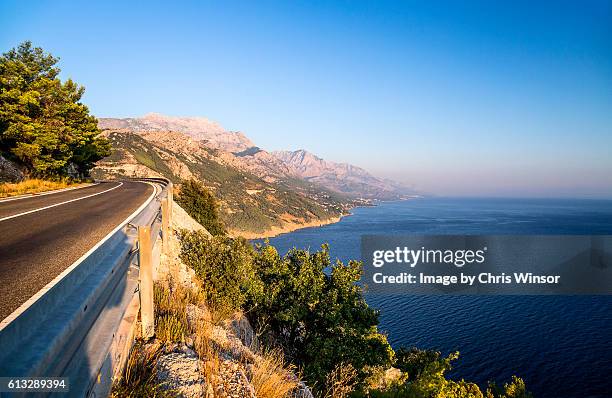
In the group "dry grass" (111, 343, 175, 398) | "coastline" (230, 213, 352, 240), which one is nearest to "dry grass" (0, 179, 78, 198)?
"dry grass" (111, 343, 175, 398)

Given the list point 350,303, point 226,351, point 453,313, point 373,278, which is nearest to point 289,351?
point 350,303

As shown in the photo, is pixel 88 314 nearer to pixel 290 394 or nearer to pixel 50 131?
pixel 290 394

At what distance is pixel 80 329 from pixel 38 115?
105ft

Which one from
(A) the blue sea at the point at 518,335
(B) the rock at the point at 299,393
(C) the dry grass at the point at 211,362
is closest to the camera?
(C) the dry grass at the point at 211,362

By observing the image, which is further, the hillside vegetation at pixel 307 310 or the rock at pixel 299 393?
the hillside vegetation at pixel 307 310

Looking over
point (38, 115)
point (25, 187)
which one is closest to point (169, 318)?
point (25, 187)

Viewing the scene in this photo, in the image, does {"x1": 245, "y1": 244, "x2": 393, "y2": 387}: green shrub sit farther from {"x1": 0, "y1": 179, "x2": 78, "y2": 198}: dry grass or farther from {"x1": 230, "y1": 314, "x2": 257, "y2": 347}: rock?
{"x1": 0, "y1": 179, "x2": 78, "y2": 198}: dry grass

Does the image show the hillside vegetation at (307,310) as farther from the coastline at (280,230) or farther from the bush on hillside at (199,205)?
the coastline at (280,230)

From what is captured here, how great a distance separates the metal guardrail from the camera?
170cm

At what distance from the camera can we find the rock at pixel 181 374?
397cm

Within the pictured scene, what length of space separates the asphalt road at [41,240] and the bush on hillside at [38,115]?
1407cm

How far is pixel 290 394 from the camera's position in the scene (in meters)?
5.47

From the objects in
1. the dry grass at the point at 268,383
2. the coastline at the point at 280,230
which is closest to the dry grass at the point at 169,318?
the dry grass at the point at 268,383

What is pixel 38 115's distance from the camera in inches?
1044
